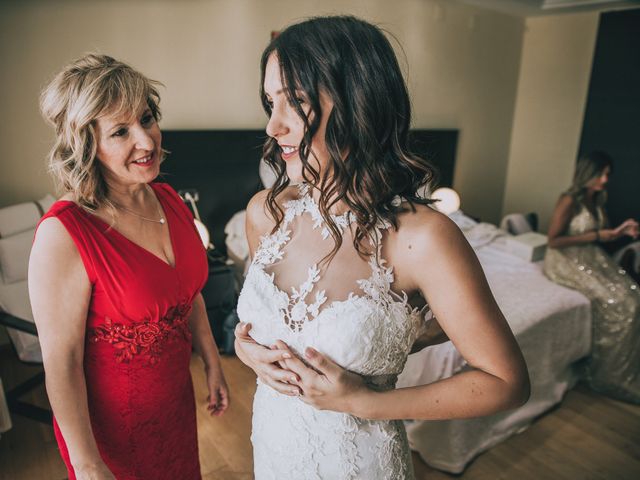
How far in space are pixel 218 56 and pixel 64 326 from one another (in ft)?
9.80

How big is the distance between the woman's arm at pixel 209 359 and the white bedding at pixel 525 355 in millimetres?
1111

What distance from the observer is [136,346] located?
4.41ft

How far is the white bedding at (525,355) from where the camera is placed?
2.36m

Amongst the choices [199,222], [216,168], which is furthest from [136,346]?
[216,168]

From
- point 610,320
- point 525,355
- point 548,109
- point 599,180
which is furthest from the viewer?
point 548,109

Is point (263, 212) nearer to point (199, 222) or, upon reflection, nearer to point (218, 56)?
point (199, 222)

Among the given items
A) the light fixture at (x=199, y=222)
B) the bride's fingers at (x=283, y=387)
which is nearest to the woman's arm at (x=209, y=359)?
the bride's fingers at (x=283, y=387)

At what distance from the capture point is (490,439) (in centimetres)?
252

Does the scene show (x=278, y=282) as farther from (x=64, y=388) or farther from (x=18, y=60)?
(x=18, y=60)

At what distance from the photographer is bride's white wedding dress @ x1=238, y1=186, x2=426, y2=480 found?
100 centimetres

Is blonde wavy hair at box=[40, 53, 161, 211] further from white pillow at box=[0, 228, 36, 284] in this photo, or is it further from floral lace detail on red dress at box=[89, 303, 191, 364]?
white pillow at box=[0, 228, 36, 284]

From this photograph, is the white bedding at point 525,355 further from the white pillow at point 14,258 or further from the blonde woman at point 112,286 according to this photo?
the white pillow at point 14,258

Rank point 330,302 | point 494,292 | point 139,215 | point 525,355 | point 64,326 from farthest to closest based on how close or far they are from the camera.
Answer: point 494,292 < point 525,355 < point 139,215 < point 64,326 < point 330,302

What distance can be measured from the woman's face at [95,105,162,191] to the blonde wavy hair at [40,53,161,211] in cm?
2
